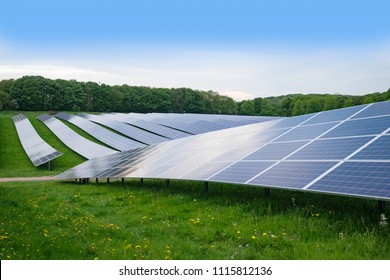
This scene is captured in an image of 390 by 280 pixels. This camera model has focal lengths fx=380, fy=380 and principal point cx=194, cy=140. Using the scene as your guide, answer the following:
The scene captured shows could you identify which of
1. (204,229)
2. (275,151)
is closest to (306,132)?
(275,151)

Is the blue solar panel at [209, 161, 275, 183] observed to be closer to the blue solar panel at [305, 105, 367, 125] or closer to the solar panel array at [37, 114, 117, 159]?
the blue solar panel at [305, 105, 367, 125]

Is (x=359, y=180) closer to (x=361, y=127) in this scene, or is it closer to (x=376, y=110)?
(x=361, y=127)

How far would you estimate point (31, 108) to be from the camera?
11462cm

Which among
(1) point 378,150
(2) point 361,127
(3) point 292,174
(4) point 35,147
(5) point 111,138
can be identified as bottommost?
(4) point 35,147

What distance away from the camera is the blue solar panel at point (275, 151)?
12.2 meters

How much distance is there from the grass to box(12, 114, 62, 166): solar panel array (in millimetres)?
25084

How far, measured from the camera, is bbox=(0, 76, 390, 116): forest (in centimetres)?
11456

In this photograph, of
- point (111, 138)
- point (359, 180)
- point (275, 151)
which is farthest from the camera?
point (111, 138)

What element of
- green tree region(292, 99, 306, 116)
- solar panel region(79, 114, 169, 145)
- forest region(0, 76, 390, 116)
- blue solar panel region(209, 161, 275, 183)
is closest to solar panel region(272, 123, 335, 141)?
blue solar panel region(209, 161, 275, 183)

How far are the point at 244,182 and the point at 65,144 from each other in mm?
44602

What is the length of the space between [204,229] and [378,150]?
4.72 meters

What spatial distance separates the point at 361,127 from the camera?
11852 millimetres
